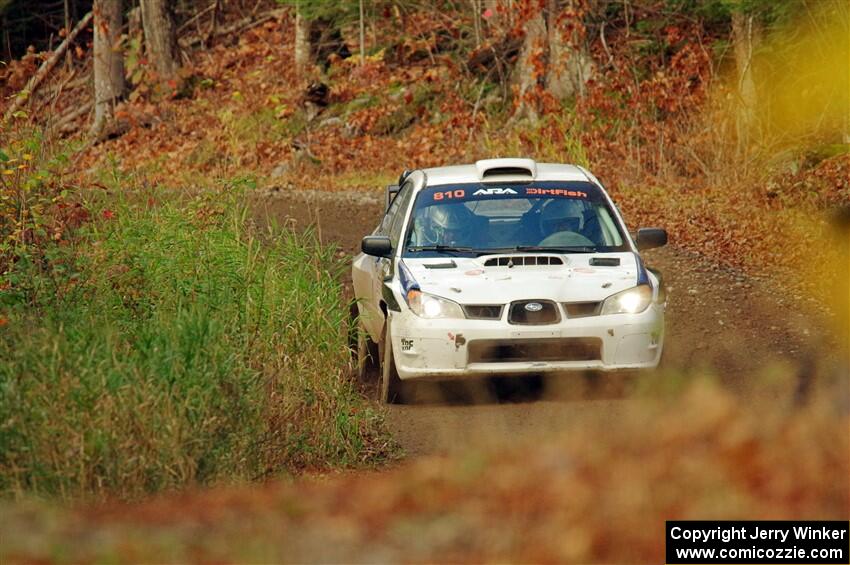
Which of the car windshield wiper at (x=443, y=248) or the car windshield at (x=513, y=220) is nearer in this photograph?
the car windshield wiper at (x=443, y=248)

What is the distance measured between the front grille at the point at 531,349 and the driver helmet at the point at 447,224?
47.6 inches

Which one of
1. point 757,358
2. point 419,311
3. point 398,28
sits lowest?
point 757,358

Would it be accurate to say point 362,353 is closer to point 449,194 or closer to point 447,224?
point 447,224

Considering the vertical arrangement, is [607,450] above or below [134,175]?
below

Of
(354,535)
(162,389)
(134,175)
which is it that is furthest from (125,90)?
(354,535)

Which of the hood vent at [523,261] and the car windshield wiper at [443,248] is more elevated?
the car windshield wiper at [443,248]

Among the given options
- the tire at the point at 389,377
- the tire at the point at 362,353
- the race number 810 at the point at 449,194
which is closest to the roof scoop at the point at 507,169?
the race number 810 at the point at 449,194

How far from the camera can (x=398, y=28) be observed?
34.9 meters

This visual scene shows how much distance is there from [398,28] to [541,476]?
29.5m

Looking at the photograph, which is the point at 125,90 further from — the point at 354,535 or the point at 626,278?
the point at 354,535

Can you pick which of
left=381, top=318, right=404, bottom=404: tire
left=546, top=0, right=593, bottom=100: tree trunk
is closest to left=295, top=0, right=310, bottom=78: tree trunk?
left=546, top=0, right=593, bottom=100: tree trunk

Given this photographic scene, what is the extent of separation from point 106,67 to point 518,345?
86.7 ft

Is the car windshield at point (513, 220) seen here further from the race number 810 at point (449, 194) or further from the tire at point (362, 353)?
the tire at point (362, 353)
